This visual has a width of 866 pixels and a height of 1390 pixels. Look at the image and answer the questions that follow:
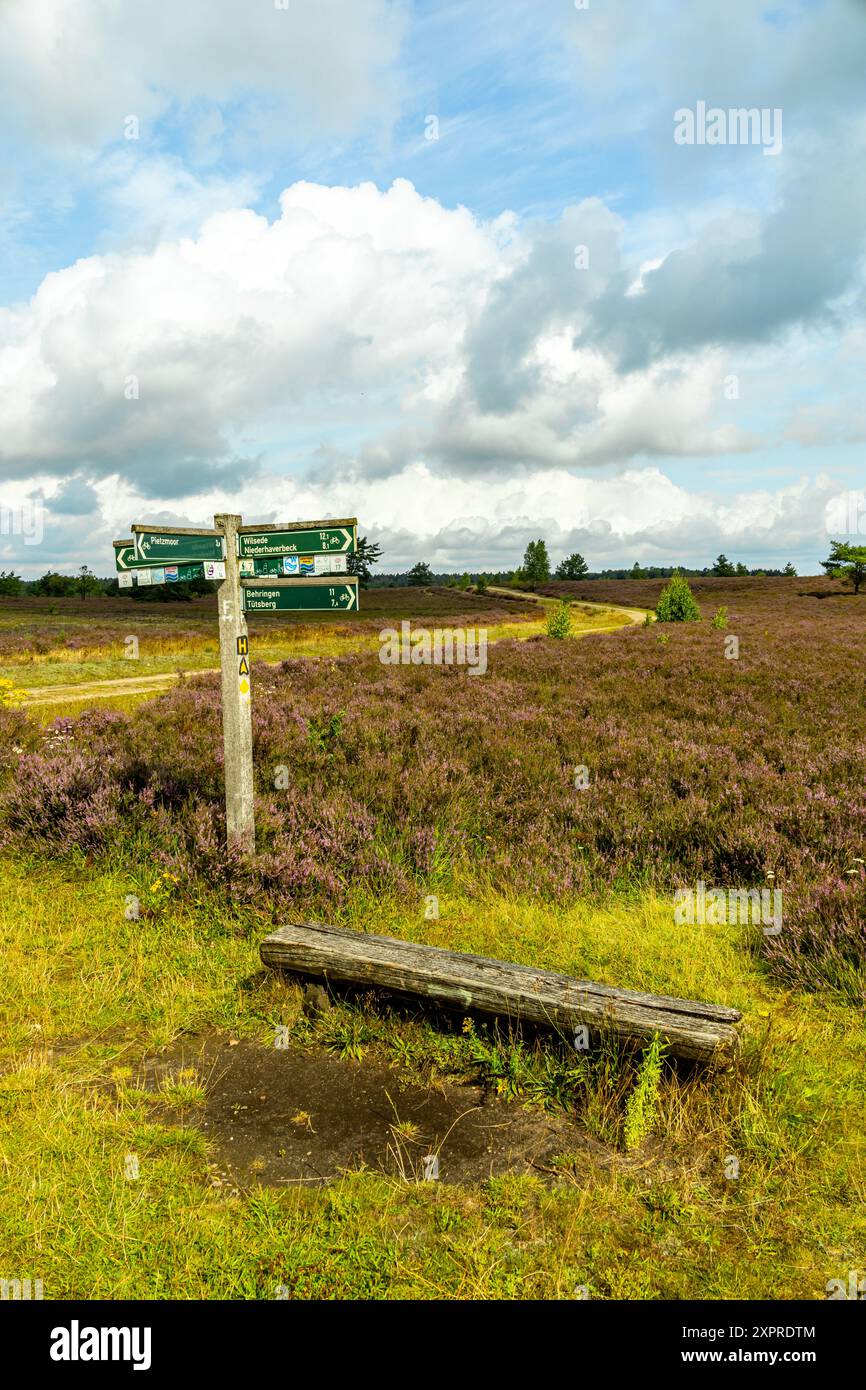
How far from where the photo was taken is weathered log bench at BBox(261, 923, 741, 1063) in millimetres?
3465

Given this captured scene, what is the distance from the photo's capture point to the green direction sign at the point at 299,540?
18.5 ft

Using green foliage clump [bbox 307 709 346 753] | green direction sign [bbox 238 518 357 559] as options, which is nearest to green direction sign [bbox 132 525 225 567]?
green direction sign [bbox 238 518 357 559]

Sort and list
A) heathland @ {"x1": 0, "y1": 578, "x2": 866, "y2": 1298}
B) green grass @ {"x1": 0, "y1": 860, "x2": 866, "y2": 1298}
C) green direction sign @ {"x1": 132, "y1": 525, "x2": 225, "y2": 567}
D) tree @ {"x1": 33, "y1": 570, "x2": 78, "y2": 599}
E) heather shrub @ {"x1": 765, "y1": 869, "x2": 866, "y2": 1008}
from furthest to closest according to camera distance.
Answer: tree @ {"x1": 33, "y1": 570, "x2": 78, "y2": 599}
green direction sign @ {"x1": 132, "y1": 525, "x2": 225, "y2": 567}
heather shrub @ {"x1": 765, "y1": 869, "x2": 866, "y2": 1008}
heathland @ {"x1": 0, "y1": 578, "x2": 866, "y2": 1298}
green grass @ {"x1": 0, "y1": 860, "x2": 866, "y2": 1298}

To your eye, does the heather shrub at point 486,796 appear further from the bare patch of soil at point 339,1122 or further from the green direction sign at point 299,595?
the green direction sign at point 299,595

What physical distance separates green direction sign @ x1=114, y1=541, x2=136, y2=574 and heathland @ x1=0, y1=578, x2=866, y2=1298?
2289 millimetres

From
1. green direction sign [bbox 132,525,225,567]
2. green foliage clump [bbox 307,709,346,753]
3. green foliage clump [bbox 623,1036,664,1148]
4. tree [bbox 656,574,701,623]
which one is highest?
tree [bbox 656,574,701,623]

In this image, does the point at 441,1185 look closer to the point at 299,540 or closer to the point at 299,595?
the point at 299,595

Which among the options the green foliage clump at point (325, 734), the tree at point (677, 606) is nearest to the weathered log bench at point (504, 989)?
the green foliage clump at point (325, 734)

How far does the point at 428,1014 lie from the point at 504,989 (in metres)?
0.65

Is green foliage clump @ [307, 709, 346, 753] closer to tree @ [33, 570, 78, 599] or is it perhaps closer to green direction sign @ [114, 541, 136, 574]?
green direction sign @ [114, 541, 136, 574]
